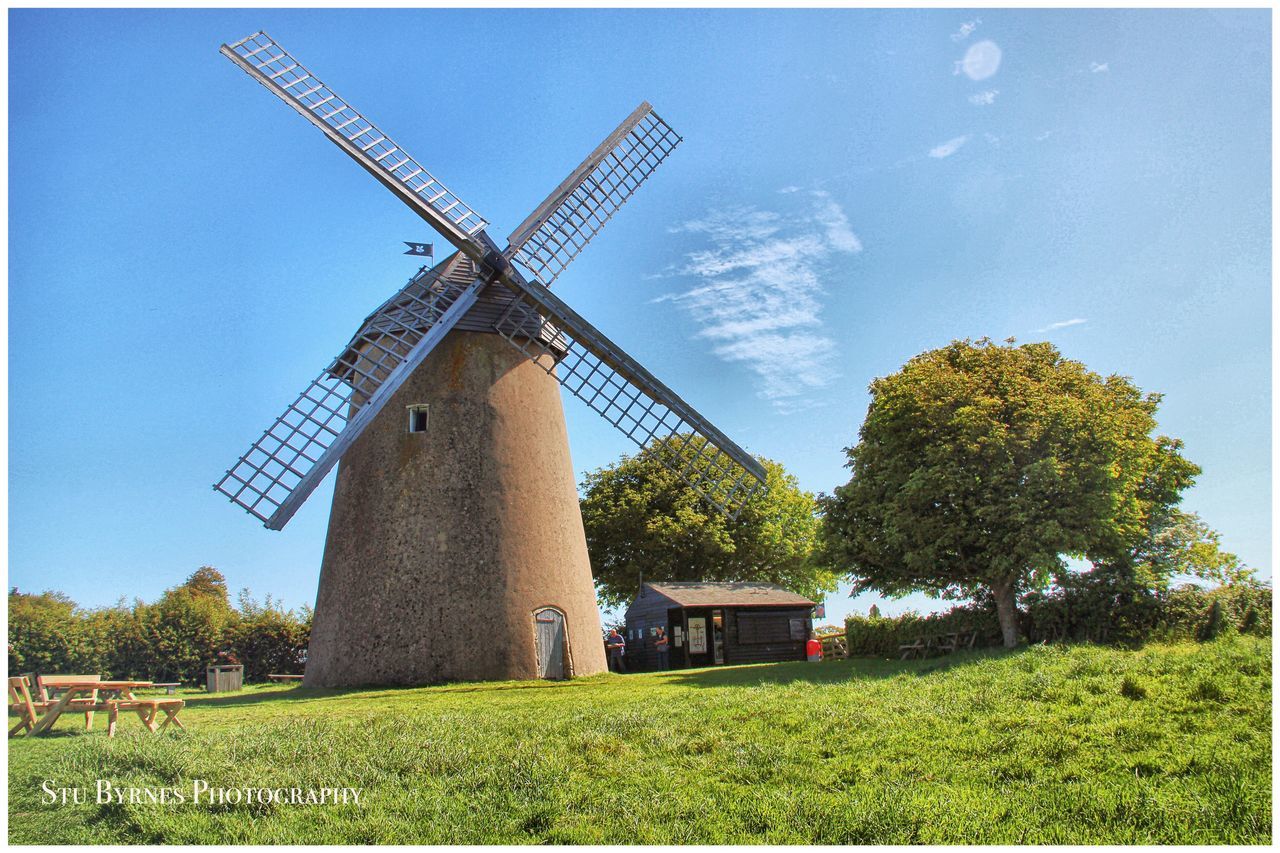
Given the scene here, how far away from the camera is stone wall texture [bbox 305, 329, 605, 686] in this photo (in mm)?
15875

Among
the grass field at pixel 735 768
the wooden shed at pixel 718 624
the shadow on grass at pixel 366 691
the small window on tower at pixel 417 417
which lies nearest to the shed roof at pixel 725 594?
the wooden shed at pixel 718 624

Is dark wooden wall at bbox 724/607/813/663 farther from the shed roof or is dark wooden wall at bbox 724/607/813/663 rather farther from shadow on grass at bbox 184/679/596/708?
shadow on grass at bbox 184/679/596/708

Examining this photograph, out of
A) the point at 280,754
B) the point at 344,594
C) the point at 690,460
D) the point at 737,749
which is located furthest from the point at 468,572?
the point at 737,749

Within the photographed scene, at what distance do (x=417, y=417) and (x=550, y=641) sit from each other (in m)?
5.27

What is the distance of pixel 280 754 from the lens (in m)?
7.64

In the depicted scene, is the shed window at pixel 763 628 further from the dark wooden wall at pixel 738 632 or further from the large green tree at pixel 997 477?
the large green tree at pixel 997 477

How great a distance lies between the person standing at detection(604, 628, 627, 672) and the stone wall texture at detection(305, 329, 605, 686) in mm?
6491

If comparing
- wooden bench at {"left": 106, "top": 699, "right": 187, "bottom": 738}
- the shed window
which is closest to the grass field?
wooden bench at {"left": 106, "top": 699, "right": 187, "bottom": 738}

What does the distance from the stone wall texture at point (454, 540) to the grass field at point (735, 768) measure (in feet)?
15.3

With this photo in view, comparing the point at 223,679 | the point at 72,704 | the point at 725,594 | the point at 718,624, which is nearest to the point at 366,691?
the point at 223,679

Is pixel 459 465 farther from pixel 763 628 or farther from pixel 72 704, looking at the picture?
pixel 763 628

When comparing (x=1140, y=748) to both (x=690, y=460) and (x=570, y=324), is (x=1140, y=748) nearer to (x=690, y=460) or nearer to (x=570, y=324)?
(x=690, y=460)

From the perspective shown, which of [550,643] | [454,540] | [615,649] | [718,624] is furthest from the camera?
[718,624]

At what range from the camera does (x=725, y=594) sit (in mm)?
27531
